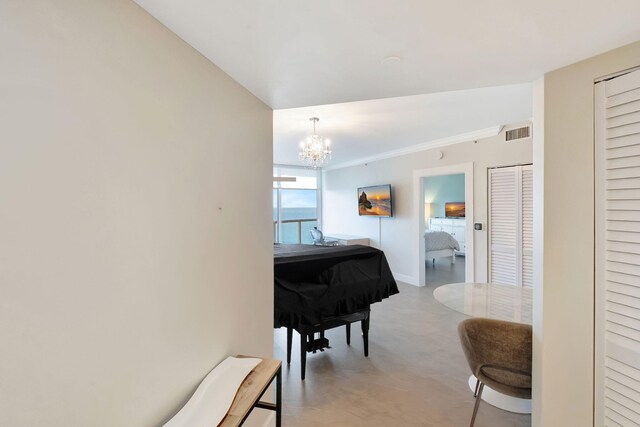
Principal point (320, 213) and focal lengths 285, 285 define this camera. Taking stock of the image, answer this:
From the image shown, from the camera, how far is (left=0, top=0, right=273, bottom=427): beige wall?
61cm

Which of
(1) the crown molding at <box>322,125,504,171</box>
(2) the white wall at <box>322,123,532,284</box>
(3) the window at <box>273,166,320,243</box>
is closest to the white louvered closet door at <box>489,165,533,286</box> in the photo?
(2) the white wall at <box>322,123,532,284</box>

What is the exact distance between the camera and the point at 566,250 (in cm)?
139

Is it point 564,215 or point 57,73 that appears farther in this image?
point 564,215

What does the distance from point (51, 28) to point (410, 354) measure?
321cm

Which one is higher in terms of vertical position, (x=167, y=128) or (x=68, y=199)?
(x=167, y=128)

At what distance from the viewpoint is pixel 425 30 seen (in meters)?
1.08

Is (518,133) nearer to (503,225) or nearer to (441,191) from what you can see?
(503,225)

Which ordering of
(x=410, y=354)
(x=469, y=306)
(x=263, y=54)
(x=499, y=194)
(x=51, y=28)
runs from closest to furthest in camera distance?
(x=51, y=28) → (x=263, y=54) → (x=469, y=306) → (x=410, y=354) → (x=499, y=194)

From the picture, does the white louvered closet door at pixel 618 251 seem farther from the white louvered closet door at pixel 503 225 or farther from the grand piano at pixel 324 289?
the white louvered closet door at pixel 503 225

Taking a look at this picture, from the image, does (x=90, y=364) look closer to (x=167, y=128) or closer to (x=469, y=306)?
(x=167, y=128)

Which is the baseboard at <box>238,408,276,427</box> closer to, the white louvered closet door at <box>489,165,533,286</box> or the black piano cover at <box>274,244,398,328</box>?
the black piano cover at <box>274,244,398,328</box>

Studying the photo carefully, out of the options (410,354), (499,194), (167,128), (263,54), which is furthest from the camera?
(499,194)

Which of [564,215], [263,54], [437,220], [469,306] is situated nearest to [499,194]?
[469,306]

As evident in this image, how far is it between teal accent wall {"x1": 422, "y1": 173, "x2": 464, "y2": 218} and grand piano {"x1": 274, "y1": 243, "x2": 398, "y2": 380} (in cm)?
620
